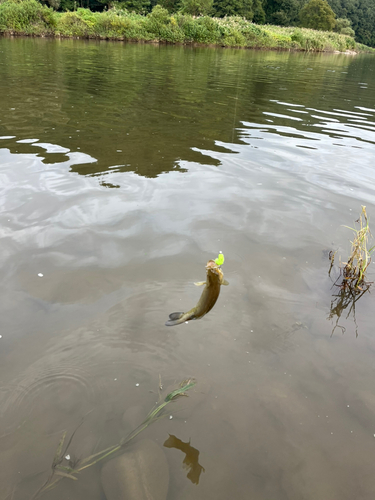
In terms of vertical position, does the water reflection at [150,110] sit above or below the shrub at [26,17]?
below

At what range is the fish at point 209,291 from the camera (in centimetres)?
169

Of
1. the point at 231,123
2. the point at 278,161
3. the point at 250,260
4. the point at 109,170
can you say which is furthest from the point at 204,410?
the point at 231,123

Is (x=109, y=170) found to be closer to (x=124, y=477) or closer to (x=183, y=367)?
(x=183, y=367)

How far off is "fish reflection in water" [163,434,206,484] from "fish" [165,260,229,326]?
680 mm

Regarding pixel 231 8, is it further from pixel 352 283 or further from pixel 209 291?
pixel 209 291

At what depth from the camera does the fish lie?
169 cm

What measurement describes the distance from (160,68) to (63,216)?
15.3m

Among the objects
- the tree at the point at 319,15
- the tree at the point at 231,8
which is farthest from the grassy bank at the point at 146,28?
the tree at the point at 319,15

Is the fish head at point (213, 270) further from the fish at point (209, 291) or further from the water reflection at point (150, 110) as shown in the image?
the water reflection at point (150, 110)

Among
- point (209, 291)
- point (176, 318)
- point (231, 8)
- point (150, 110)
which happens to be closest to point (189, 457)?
point (176, 318)

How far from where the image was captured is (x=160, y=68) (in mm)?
16578

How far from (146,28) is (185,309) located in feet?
130

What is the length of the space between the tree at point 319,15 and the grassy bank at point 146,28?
23.2 meters

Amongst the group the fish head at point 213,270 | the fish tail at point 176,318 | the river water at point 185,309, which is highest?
the fish head at point 213,270
